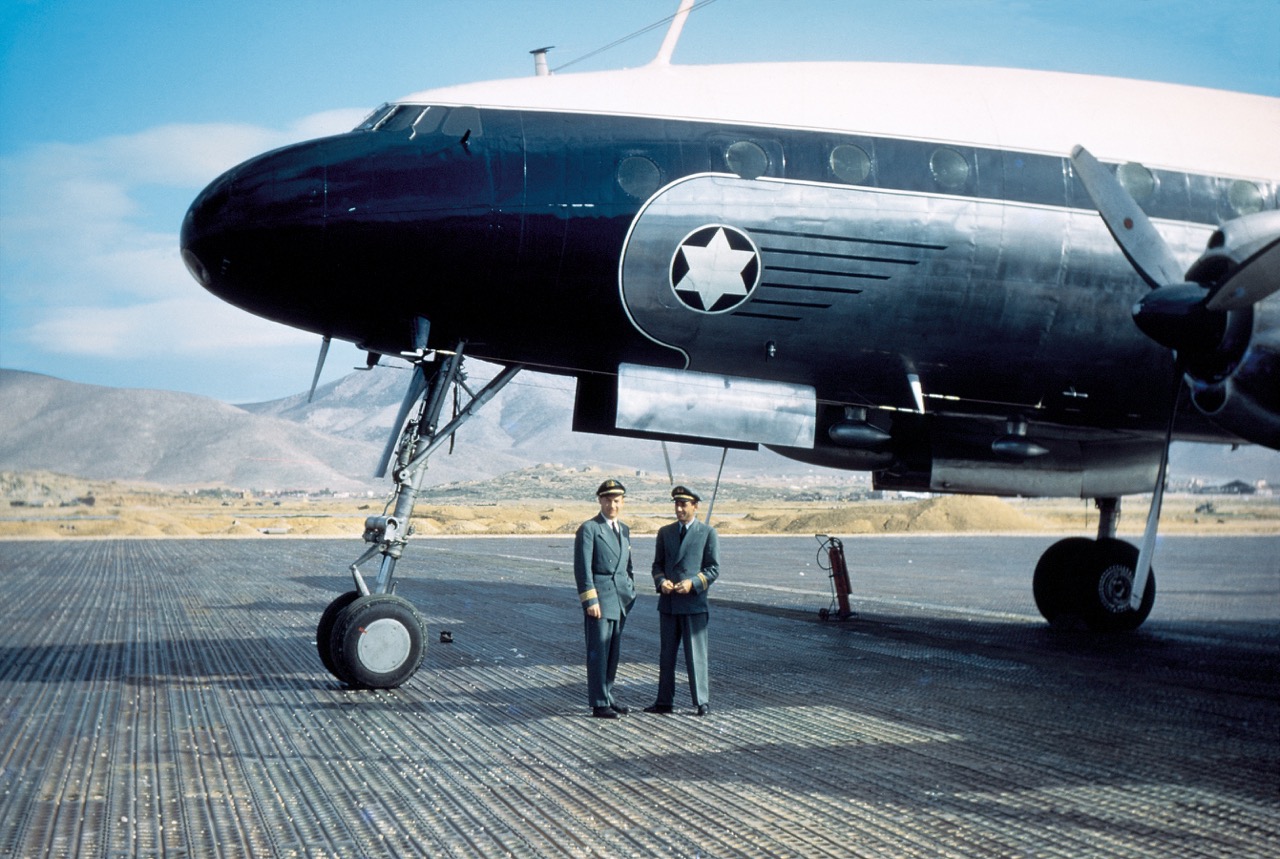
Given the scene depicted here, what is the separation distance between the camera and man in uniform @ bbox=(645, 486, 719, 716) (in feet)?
28.4

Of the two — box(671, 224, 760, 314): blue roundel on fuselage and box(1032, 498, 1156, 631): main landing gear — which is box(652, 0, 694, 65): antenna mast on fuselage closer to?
box(671, 224, 760, 314): blue roundel on fuselage

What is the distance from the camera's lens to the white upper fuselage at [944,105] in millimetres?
10039

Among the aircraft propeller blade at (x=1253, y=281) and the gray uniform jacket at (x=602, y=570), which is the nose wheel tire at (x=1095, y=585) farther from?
the gray uniform jacket at (x=602, y=570)

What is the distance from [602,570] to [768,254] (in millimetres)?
3128

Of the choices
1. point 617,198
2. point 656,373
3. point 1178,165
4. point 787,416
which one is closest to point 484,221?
point 617,198

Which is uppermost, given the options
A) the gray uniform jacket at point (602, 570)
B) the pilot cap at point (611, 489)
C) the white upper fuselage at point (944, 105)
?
the white upper fuselage at point (944, 105)

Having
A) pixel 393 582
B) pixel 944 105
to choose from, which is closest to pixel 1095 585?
pixel 944 105

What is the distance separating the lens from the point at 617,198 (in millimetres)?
9523

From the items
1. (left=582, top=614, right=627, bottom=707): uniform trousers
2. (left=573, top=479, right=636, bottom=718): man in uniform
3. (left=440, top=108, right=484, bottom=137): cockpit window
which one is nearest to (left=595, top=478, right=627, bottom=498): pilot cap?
(left=573, top=479, right=636, bottom=718): man in uniform

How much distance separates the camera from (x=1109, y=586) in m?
14.7

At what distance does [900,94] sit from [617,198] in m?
3.08

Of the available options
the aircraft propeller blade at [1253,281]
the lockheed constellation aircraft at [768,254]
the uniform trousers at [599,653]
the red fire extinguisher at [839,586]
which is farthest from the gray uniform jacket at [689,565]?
the red fire extinguisher at [839,586]

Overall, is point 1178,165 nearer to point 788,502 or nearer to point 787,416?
point 787,416

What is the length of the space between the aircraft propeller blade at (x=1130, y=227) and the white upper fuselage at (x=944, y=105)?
1.30 metres
